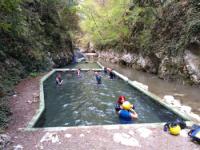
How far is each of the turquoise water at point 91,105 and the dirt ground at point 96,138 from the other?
1270 mm

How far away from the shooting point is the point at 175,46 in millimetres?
15688

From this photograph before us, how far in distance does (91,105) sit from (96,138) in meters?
4.71

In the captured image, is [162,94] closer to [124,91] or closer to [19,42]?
[124,91]

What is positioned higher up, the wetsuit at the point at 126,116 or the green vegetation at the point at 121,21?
the green vegetation at the point at 121,21

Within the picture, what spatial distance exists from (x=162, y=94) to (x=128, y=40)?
14.7m

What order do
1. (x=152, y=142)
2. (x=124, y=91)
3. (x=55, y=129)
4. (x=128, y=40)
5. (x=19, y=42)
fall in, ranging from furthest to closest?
1. (x=128, y=40)
2. (x=19, y=42)
3. (x=124, y=91)
4. (x=55, y=129)
5. (x=152, y=142)

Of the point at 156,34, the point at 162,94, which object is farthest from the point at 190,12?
the point at 162,94

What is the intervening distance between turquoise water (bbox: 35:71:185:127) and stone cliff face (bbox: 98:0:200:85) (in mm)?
3718

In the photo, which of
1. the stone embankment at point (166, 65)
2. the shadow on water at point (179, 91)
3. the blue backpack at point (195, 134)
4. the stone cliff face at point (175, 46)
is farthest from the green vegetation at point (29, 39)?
the stone cliff face at point (175, 46)

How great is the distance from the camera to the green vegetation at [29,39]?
26.0ft

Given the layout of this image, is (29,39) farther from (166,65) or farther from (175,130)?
(175,130)

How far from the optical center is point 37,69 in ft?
59.7

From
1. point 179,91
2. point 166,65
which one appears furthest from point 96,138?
point 166,65

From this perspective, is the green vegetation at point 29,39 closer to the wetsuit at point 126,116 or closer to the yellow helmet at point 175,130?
the wetsuit at point 126,116
